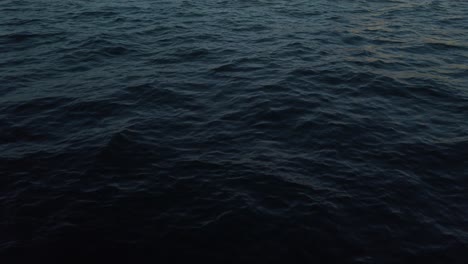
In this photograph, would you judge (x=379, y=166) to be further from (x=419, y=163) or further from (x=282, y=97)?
(x=282, y=97)

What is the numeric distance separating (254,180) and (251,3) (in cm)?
2470

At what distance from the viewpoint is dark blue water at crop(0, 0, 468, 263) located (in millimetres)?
11312

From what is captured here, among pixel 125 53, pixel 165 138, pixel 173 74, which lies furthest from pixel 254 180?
pixel 125 53

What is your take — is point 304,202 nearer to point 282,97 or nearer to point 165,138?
point 165,138

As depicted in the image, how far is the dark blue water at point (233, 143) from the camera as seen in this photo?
37.1 feet

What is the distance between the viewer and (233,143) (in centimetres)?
1562

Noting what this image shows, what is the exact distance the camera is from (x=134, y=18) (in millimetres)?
29891

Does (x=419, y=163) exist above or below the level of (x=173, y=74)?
below

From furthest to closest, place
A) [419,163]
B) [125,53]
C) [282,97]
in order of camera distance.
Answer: [125,53], [282,97], [419,163]

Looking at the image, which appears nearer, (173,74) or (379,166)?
(379,166)

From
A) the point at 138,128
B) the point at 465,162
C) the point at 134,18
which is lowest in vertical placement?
the point at 465,162

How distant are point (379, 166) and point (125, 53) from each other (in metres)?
15.9

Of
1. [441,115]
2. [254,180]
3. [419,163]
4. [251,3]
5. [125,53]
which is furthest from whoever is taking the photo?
[251,3]

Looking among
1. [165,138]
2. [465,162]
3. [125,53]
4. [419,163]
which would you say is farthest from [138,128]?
[465,162]
